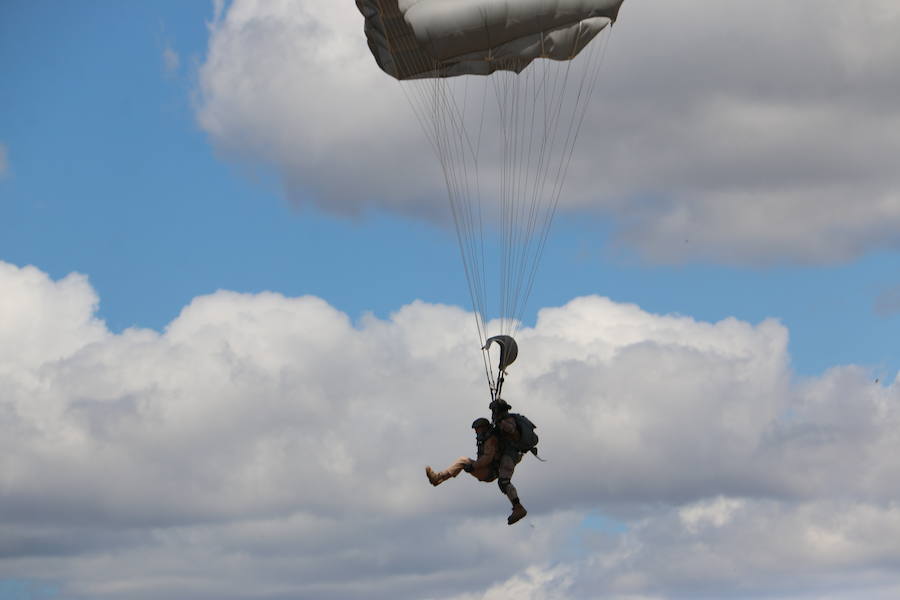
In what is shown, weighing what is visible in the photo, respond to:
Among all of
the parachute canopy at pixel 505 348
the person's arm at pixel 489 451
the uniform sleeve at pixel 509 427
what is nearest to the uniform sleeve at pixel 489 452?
the person's arm at pixel 489 451

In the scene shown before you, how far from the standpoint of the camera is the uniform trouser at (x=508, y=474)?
4234cm

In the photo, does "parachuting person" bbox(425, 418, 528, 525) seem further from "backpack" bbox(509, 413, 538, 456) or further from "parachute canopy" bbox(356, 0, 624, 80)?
"parachute canopy" bbox(356, 0, 624, 80)

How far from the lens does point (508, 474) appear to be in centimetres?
4234

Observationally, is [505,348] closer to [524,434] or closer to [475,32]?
[524,434]

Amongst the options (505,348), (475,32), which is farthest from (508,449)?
(475,32)

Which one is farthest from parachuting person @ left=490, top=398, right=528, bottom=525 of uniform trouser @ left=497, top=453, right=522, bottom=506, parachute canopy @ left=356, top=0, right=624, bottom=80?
parachute canopy @ left=356, top=0, right=624, bottom=80

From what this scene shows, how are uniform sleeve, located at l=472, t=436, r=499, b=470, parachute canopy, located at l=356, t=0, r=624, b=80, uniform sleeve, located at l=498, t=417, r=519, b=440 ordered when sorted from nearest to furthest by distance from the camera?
uniform sleeve, located at l=498, t=417, r=519, b=440 < uniform sleeve, located at l=472, t=436, r=499, b=470 < parachute canopy, located at l=356, t=0, r=624, b=80

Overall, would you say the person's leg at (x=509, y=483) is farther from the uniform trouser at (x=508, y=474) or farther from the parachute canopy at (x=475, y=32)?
the parachute canopy at (x=475, y=32)

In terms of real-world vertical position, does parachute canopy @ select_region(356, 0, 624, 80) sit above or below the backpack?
above

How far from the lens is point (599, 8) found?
4525 centimetres

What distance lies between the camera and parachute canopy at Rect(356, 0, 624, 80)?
44.4 m

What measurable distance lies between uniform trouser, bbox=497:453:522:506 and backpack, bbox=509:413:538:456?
291 mm

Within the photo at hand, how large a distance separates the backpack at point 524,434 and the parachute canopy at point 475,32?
9429 mm

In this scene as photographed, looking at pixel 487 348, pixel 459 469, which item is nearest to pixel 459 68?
pixel 487 348
